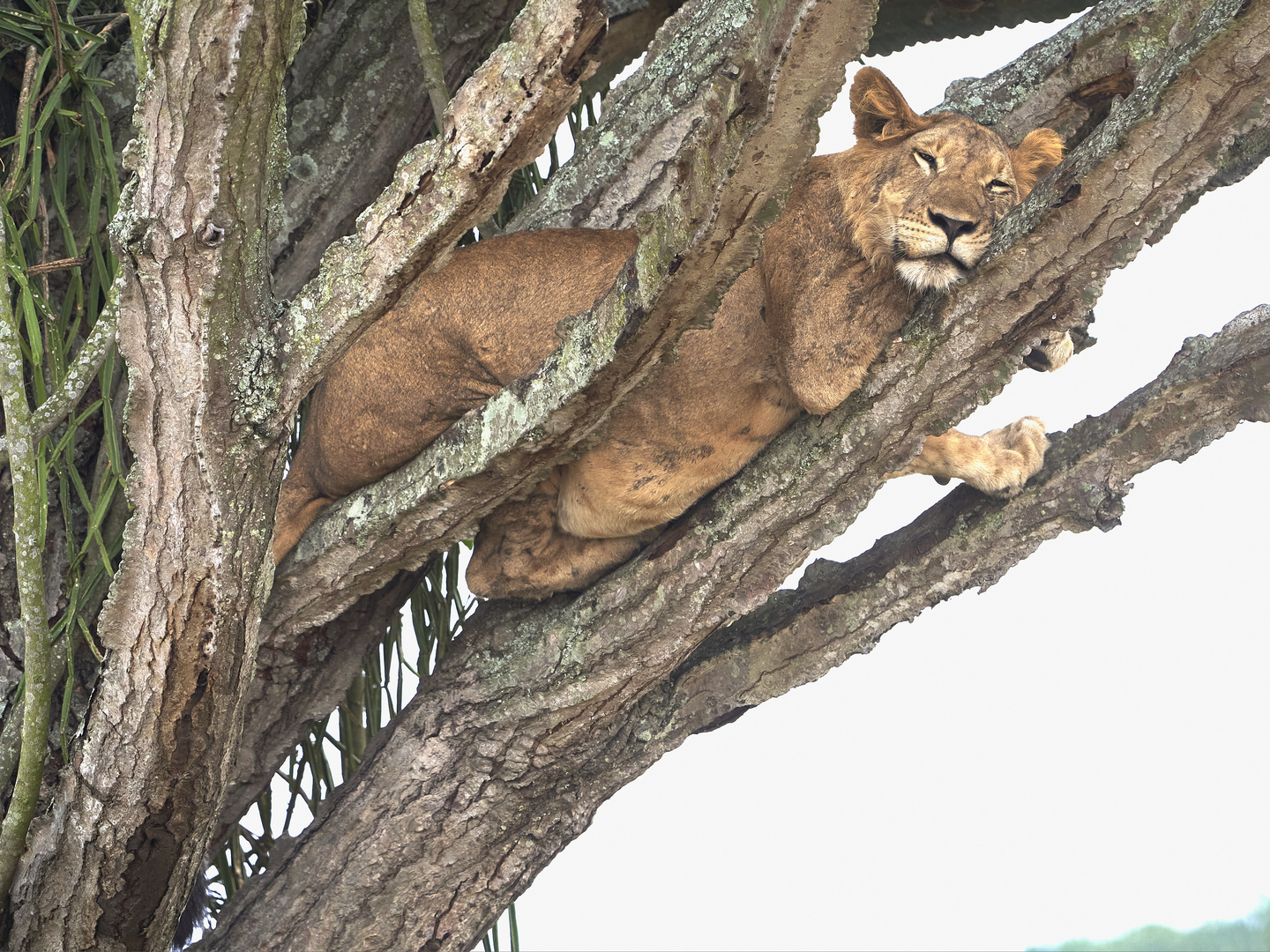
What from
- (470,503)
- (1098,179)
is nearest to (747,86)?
(1098,179)

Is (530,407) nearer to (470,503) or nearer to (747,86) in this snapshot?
(470,503)

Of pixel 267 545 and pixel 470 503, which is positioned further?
pixel 470 503

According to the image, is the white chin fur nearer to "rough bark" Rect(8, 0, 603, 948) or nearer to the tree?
the tree

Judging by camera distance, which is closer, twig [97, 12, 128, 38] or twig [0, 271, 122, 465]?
twig [0, 271, 122, 465]

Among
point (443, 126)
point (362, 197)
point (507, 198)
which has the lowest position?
point (443, 126)

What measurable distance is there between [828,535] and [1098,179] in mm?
724

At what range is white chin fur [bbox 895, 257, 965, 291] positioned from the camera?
201 cm

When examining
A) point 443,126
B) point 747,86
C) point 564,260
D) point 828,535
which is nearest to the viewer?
point 747,86

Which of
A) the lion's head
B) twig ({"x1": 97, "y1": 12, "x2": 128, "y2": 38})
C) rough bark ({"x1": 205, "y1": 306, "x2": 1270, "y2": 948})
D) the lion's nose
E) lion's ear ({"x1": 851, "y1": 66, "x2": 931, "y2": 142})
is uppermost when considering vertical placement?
twig ({"x1": 97, "y1": 12, "x2": 128, "y2": 38})

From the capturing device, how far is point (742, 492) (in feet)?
6.94

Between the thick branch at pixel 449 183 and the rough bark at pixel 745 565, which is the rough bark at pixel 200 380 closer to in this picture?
the thick branch at pixel 449 183

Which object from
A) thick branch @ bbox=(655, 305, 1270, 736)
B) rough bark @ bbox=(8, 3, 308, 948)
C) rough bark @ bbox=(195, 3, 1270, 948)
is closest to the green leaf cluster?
rough bark @ bbox=(8, 3, 308, 948)

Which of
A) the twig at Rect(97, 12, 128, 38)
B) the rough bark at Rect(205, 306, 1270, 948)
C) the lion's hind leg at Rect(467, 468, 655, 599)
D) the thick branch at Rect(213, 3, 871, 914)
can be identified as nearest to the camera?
the thick branch at Rect(213, 3, 871, 914)

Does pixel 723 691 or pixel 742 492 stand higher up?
pixel 742 492
